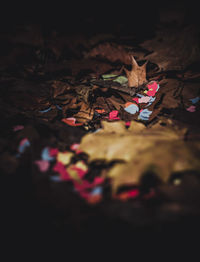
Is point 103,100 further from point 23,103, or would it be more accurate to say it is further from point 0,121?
point 0,121

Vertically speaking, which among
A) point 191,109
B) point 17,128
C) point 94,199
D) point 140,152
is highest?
point 191,109

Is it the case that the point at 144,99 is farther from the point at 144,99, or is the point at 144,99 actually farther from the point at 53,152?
the point at 53,152

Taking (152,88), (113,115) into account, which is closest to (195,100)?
(152,88)

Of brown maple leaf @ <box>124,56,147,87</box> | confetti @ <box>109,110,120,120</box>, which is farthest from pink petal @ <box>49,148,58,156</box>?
brown maple leaf @ <box>124,56,147,87</box>

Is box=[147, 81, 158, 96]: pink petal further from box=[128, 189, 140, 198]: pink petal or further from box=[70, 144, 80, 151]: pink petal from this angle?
box=[128, 189, 140, 198]: pink petal

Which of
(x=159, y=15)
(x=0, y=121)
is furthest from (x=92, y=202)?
(x=159, y=15)

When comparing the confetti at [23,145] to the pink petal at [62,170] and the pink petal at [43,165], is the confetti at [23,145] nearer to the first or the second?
the pink petal at [43,165]
